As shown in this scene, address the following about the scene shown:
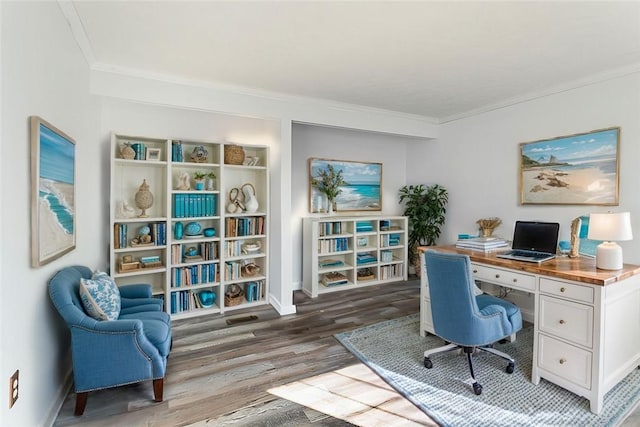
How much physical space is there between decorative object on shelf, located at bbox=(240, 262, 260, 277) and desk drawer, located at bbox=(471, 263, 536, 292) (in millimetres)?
2424

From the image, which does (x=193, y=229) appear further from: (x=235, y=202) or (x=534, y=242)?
(x=534, y=242)

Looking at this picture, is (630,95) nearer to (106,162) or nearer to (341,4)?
(341,4)

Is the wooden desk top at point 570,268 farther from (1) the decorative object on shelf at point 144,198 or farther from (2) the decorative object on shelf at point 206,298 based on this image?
(1) the decorative object on shelf at point 144,198

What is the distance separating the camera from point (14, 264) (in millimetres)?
1417

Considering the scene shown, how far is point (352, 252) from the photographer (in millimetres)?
4445

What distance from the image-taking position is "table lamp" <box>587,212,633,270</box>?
6.66ft

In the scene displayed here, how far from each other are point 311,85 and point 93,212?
93.5 inches

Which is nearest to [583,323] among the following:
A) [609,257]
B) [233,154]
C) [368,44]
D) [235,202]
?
[609,257]

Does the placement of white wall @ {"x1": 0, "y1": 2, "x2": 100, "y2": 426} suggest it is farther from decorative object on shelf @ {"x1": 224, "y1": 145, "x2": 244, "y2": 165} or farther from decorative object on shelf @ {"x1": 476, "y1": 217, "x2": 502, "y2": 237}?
decorative object on shelf @ {"x1": 476, "y1": 217, "x2": 502, "y2": 237}

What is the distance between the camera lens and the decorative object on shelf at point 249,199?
12.0 ft

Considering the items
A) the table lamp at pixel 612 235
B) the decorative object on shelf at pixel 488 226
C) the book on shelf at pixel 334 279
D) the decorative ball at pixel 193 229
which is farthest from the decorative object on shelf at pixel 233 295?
the table lamp at pixel 612 235

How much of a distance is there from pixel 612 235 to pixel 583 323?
2.11 feet

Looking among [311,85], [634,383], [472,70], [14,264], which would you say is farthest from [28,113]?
[634,383]

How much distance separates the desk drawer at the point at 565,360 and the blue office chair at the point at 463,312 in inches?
8.6
